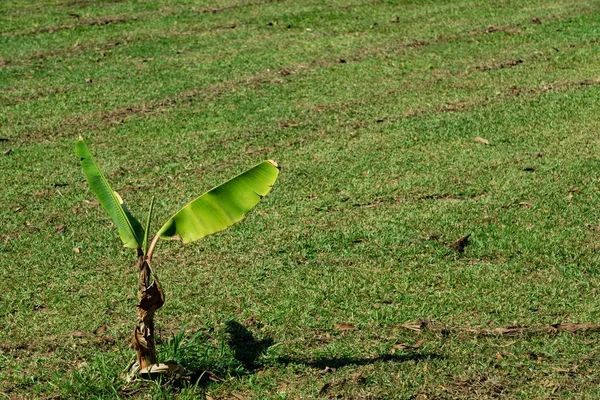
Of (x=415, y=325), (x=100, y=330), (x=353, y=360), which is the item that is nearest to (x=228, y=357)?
(x=353, y=360)

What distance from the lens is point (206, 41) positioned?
35.0 ft

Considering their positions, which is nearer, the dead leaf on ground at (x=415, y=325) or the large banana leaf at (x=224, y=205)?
the large banana leaf at (x=224, y=205)

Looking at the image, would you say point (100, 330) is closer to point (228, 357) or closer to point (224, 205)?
point (228, 357)

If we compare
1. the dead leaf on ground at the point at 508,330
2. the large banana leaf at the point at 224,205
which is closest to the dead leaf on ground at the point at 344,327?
the dead leaf on ground at the point at 508,330

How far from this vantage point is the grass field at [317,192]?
17.0 feet

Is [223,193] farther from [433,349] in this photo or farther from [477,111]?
[477,111]

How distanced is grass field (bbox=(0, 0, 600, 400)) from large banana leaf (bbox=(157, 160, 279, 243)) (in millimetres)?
613

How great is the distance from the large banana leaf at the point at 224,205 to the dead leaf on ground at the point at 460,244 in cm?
207

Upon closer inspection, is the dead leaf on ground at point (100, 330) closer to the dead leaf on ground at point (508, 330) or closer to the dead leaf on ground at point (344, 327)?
the dead leaf on ground at point (344, 327)

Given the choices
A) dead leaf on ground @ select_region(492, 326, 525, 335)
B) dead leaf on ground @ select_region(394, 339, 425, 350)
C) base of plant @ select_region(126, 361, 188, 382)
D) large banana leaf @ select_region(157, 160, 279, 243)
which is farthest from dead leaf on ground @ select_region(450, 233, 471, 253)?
base of plant @ select_region(126, 361, 188, 382)

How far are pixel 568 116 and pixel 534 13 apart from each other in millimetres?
3228

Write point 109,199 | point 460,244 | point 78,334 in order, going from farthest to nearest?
point 460,244 < point 78,334 < point 109,199

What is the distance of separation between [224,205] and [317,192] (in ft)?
8.55

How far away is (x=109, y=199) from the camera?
473cm
